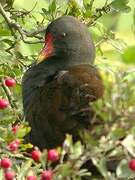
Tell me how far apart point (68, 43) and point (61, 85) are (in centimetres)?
52

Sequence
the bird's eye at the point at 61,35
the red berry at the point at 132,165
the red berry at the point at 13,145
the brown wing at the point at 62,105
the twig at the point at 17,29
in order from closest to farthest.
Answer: the red berry at the point at 132,165 → the red berry at the point at 13,145 → the brown wing at the point at 62,105 → the twig at the point at 17,29 → the bird's eye at the point at 61,35

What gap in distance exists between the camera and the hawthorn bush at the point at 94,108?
63.8 inches

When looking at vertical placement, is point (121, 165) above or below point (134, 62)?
below

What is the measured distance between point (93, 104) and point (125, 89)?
0.09m

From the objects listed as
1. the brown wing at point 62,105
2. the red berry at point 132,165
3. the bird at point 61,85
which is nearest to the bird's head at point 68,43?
the bird at point 61,85

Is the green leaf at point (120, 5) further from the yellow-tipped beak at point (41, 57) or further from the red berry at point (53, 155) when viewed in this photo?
the red berry at point (53, 155)

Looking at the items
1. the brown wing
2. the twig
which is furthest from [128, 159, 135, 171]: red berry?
the twig

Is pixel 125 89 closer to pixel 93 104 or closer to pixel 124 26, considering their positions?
pixel 93 104

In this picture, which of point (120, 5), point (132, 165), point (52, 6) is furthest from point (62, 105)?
point (132, 165)

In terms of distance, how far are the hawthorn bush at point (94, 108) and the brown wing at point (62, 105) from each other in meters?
0.09

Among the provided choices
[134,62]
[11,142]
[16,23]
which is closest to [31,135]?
[16,23]

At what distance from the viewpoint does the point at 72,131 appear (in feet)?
8.57

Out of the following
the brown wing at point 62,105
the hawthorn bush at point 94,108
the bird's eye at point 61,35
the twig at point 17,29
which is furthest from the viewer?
the bird's eye at point 61,35

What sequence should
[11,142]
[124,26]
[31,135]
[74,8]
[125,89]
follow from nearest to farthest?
[125,89] < [11,142] < [31,135] < [74,8] < [124,26]
